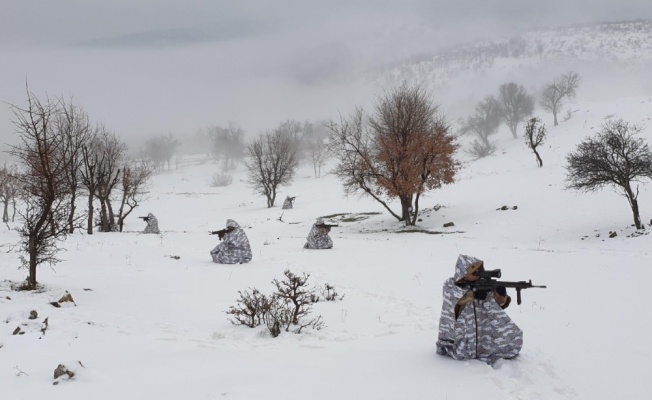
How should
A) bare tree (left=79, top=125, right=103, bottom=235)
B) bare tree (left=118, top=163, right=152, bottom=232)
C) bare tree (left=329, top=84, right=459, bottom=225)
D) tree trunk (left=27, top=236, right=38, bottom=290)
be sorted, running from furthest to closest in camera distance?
bare tree (left=118, top=163, right=152, bottom=232)
bare tree (left=329, top=84, right=459, bottom=225)
bare tree (left=79, top=125, right=103, bottom=235)
tree trunk (left=27, top=236, right=38, bottom=290)

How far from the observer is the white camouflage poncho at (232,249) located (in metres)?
13.3

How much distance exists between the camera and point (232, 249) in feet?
43.9

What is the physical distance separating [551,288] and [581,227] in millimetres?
12682

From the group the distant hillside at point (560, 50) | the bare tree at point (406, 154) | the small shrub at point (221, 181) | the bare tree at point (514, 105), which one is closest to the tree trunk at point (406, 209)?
the bare tree at point (406, 154)

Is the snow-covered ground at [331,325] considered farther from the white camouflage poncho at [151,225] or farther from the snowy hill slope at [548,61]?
the snowy hill slope at [548,61]

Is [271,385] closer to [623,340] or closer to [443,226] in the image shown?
[623,340]

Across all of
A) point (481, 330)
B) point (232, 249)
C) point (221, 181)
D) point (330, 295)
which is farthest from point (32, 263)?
point (221, 181)

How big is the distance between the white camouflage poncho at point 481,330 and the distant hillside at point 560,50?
137533mm

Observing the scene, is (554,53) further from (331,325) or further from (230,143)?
(331,325)

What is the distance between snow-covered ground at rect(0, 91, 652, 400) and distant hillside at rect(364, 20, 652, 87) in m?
130

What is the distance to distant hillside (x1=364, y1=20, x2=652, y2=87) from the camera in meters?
139

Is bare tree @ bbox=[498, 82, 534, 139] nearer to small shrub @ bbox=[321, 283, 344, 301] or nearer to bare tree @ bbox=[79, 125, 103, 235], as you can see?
bare tree @ bbox=[79, 125, 103, 235]

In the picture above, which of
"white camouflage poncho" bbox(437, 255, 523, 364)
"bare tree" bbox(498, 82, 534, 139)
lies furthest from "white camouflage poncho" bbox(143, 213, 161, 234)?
"bare tree" bbox(498, 82, 534, 139)

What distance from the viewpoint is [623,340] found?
590 centimetres
